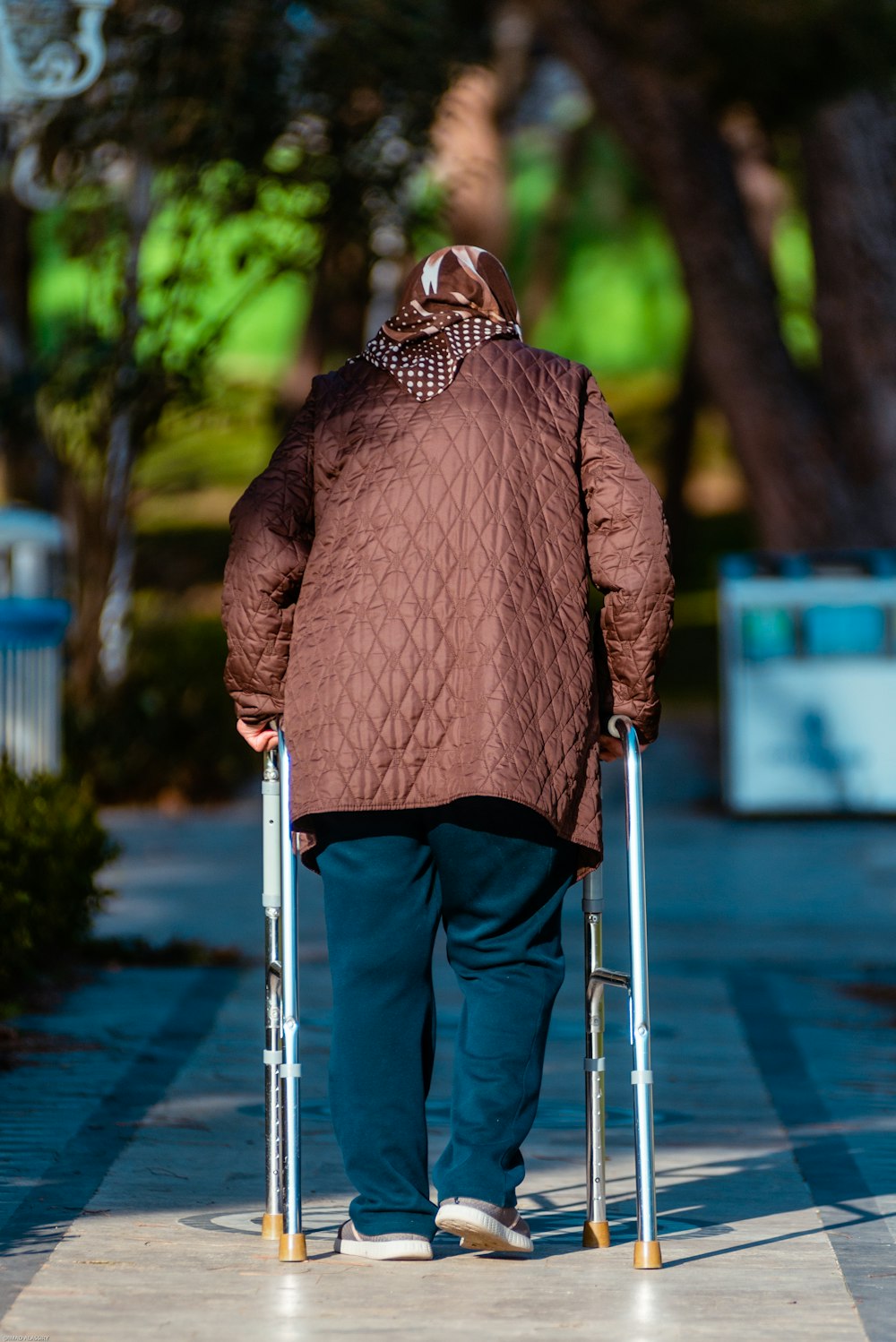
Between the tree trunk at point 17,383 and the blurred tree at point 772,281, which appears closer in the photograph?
the tree trunk at point 17,383

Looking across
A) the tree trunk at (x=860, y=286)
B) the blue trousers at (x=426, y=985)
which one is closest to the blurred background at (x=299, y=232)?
the tree trunk at (x=860, y=286)

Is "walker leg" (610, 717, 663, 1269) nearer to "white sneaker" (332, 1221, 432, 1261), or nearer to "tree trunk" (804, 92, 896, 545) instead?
"white sneaker" (332, 1221, 432, 1261)

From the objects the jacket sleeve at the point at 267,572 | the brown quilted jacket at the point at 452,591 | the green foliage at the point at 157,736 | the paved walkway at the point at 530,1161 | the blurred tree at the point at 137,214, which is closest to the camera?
the paved walkway at the point at 530,1161

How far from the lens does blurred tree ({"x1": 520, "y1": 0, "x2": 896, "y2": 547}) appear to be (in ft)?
40.4

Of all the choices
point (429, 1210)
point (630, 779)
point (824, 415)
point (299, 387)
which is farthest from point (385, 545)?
point (299, 387)

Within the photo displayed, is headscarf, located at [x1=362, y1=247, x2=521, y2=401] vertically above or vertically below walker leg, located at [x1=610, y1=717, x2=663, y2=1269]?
above

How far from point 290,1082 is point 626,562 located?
108 cm

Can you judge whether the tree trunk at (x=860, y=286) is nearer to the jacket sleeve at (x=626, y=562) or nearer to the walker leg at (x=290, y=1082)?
the jacket sleeve at (x=626, y=562)

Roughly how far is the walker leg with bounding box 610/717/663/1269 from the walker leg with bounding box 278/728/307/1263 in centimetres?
59

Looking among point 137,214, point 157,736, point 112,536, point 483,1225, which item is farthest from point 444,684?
point 137,214

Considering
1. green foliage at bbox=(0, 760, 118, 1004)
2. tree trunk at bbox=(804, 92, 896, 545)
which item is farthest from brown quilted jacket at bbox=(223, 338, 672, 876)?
tree trunk at bbox=(804, 92, 896, 545)

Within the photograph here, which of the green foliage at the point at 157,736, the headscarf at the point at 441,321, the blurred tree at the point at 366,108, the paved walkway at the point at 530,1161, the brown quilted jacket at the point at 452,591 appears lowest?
the paved walkway at the point at 530,1161

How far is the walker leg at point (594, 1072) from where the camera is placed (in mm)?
3861

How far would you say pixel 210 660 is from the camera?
1348 cm
